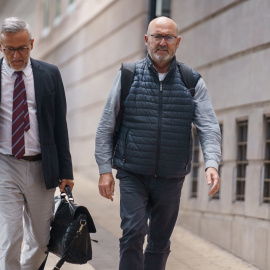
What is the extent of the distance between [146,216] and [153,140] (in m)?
0.56

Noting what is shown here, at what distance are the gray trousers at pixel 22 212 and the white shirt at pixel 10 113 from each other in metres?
0.10

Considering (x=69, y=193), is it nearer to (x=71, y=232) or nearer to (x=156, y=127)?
(x=71, y=232)

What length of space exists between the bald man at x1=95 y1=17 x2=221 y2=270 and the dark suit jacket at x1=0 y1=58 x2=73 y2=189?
292mm

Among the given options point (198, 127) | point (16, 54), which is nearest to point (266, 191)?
point (198, 127)

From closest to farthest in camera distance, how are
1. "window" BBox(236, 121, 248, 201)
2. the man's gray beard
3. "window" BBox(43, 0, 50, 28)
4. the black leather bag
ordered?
the black leather bag < the man's gray beard < "window" BBox(236, 121, 248, 201) < "window" BBox(43, 0, 50, 28)

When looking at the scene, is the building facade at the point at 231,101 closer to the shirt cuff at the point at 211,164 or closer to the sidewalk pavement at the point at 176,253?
the sidewalk pavement at the point at 176,253

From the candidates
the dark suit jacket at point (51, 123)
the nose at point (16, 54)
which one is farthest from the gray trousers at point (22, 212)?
the nose at point (16, 54)

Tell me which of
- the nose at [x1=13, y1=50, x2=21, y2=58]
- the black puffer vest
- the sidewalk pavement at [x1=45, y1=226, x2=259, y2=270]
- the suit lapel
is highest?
the nose at [x1=13, y1=50, x2=21, y2=58]

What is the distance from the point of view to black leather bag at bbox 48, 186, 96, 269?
5695 mm

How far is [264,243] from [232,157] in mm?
1656

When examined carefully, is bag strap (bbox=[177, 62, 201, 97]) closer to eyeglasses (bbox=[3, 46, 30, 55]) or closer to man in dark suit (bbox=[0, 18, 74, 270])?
man in dark suit (bbox=[0, 18, 74, 270])

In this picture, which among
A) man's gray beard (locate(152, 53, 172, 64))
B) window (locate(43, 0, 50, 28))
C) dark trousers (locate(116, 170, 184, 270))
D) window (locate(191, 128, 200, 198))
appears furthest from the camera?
window (locate(43, 0, 50, 28))

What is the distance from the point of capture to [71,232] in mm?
5727

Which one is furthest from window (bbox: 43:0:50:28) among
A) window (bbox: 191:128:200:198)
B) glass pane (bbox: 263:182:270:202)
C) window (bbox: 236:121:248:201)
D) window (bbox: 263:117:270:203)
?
glass pane (bbox: 263:182:270:202)
